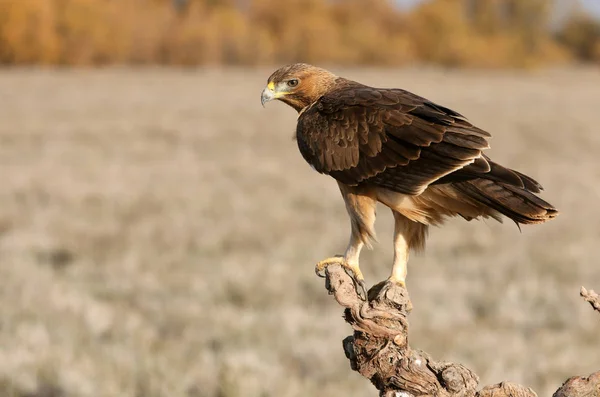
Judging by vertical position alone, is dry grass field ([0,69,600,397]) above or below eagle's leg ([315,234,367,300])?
below

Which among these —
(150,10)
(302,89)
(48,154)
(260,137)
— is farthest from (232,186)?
(150,10)

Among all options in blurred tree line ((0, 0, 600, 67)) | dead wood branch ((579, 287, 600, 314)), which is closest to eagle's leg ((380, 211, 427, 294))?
dead wood branch ((579, 287, 600, 314))

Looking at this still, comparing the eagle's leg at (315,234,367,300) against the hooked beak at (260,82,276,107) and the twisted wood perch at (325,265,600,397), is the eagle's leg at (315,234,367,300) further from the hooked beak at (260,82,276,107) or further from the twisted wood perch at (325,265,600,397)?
the hooked beak at (260,82,276,107)

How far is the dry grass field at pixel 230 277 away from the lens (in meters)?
9.01

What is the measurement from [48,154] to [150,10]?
64372 mm

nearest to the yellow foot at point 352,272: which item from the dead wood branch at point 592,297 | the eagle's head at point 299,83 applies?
the eagle's head at point 299,83

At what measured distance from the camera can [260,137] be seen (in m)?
32.6

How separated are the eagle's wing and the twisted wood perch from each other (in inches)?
17.3

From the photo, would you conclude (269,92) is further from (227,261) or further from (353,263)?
(227,261)

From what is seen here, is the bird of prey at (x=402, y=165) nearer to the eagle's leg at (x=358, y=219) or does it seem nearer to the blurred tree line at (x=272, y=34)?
the eagle's leg at (x=358, y=219)

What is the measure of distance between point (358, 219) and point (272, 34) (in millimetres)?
92260

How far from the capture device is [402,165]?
2.96m

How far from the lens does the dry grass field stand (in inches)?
355

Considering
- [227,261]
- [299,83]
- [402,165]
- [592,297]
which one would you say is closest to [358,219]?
[402,165]
